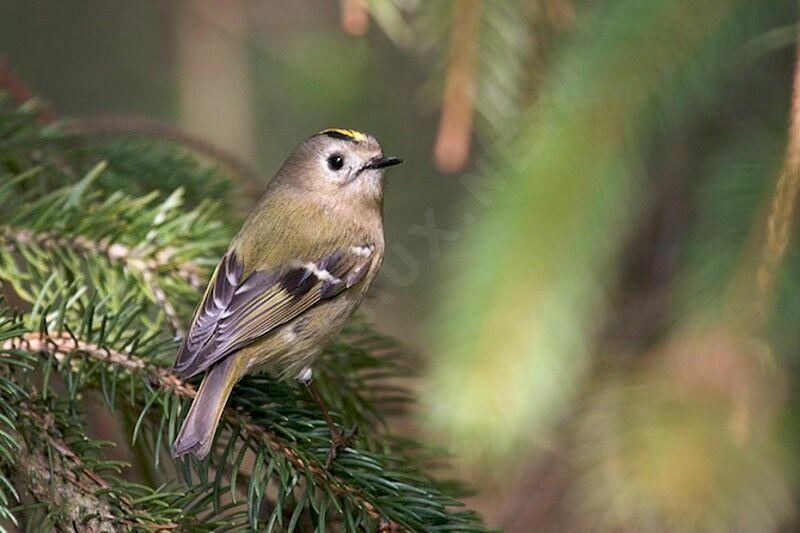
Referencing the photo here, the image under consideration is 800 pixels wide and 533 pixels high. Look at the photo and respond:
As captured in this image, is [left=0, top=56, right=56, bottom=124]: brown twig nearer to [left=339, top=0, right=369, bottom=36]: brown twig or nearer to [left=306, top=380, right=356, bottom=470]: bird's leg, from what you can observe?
[left=339, top=0, right=369, bottom=36]: brown twig

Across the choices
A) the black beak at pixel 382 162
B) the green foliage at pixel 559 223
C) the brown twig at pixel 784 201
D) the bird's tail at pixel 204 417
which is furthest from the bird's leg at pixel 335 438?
the black beak at pixel 382 162

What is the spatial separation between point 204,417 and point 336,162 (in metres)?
0.88

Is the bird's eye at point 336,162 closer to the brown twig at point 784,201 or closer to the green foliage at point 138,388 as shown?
the green foliage at point 138,388

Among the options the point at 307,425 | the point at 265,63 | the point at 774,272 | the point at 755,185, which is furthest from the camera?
the point at 265,63

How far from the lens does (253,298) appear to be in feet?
5.35

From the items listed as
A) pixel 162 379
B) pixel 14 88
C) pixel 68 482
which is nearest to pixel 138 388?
pixel 162 379

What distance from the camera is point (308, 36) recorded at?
304cm

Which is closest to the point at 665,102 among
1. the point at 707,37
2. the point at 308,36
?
the point at 707,37

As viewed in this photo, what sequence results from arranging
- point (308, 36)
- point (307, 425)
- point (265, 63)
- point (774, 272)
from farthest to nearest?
1. point (265, 63)
2. point (308, 36)
3. point (774, 272)
4. point (307, 425)

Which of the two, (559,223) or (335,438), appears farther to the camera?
(559,223)

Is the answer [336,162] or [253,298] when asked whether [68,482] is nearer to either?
[253,298]

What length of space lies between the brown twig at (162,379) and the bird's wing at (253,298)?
0.18 ft

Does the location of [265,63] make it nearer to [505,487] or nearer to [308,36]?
[308,36]

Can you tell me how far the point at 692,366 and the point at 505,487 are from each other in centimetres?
62
